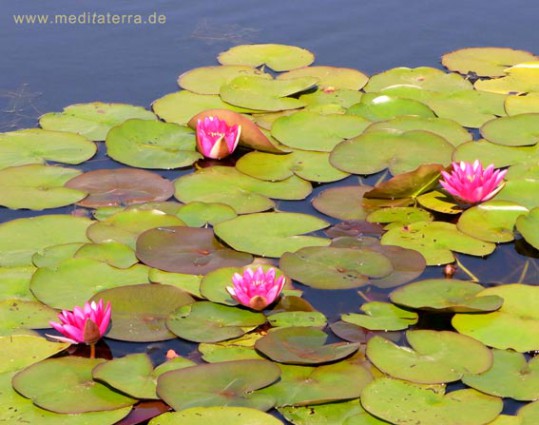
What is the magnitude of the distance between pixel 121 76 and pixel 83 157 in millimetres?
1061

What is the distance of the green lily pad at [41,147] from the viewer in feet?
14.5

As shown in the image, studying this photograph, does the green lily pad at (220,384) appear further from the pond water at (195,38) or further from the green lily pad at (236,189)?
the pond water at (195,38)

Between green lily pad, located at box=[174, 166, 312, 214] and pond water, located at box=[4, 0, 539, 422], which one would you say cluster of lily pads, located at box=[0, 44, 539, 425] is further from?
pond water, located at box=[4, 0, 539, 422]

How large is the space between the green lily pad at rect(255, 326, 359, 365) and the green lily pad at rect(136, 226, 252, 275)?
499mm

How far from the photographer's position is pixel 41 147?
450 centimetres

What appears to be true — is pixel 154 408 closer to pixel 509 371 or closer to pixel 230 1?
pixel 509 371

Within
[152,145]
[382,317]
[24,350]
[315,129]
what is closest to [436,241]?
[382,317]

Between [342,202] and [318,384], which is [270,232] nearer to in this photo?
[342,202]

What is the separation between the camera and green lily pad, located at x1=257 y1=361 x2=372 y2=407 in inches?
111

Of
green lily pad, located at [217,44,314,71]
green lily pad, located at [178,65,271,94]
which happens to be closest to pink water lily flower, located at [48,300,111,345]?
green lily pad, located at [178,65,271,94]

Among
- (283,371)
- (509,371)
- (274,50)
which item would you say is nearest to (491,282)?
(509,371)

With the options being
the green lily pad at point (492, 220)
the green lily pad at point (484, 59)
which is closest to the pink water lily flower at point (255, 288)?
the green lily pad at point (492, 220)

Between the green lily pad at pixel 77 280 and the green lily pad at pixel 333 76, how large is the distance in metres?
2.02

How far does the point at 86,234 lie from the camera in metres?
3.77
